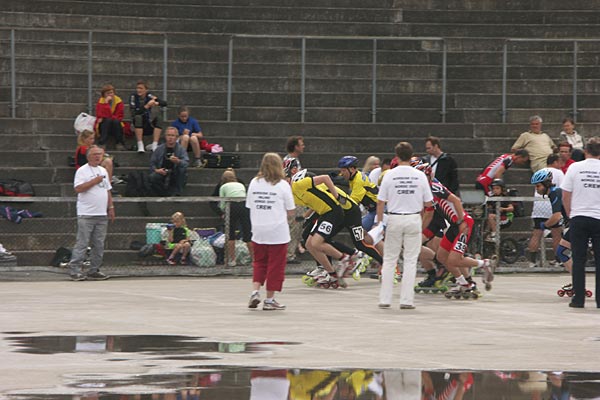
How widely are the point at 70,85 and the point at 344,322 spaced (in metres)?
13.5

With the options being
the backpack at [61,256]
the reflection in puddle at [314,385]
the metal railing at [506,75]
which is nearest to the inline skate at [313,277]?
the backpack at [61,256]

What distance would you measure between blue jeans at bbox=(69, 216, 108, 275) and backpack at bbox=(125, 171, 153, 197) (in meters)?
2.95

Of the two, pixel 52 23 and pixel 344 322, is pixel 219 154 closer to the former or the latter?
pixel 52 23

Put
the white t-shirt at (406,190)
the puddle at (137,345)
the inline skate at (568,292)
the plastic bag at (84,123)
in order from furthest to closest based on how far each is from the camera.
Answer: the plastic bag at (84,123) → the inline skate at (568,292) → the white t-shirt at (406,190) → the puddle at (137,345)

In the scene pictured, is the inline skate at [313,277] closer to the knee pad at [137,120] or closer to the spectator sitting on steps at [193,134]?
the spectator sitting on steps at [193,134]

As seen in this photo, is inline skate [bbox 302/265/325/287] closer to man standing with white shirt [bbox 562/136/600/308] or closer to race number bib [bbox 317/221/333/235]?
race number bib [bbox 317/221/333/235]

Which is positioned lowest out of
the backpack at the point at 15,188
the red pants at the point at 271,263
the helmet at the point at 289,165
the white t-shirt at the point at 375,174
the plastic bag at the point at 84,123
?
the red pants at the point at 271,263

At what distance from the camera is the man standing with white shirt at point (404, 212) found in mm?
14891

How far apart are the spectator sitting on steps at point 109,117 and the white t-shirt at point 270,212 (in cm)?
941

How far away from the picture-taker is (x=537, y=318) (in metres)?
14.1

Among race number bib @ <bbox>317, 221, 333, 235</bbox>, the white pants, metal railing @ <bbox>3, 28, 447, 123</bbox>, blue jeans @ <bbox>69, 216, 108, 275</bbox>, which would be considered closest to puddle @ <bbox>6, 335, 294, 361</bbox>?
the white pants

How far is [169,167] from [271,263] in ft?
26.3

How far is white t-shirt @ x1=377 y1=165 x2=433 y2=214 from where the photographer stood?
14875 mm

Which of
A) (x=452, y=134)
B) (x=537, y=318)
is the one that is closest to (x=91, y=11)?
(x=452, y=134)
